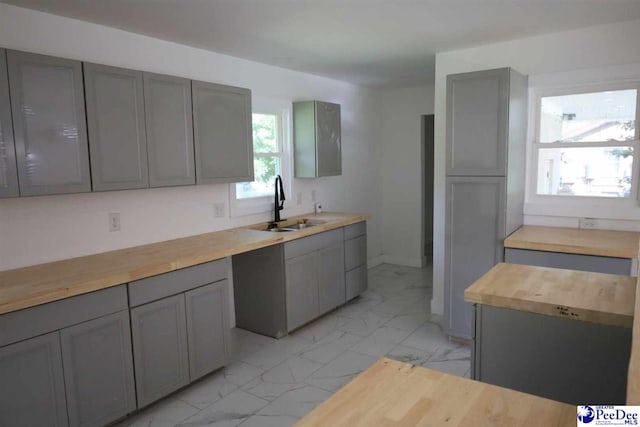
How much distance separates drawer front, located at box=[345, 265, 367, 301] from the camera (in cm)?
450

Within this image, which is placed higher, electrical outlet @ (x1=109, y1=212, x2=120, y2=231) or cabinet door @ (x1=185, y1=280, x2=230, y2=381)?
electrical outlet @ (x1=109, y1=212, x2=120, y2=231)

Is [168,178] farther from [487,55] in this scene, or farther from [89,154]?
[487,55]

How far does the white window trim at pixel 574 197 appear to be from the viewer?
3320mm

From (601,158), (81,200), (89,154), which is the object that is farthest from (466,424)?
(601,158)

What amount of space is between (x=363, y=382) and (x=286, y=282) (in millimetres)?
2443

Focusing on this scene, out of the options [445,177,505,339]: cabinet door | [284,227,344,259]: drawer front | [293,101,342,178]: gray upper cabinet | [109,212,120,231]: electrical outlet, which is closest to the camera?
[109,212,120,231]: electrical outlet

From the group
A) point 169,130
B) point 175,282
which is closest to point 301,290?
point 175,282

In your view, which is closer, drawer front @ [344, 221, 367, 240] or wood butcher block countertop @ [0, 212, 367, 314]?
wood butcher block countertop @ [0, 212, 367, 314]

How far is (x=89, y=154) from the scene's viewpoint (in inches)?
101

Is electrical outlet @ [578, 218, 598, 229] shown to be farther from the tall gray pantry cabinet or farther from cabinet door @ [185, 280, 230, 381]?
cabinet door @ [185, 280, 230, 381]

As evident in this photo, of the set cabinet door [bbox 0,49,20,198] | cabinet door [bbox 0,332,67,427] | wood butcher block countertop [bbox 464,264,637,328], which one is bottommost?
cabinet door [bbox 0,332,67,427]

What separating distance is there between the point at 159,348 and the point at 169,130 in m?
1.43

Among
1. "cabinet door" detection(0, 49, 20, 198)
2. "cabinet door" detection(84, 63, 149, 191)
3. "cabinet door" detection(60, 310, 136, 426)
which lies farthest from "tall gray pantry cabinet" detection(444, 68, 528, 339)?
"cabinet door" detection(0, 49, 20, 198)

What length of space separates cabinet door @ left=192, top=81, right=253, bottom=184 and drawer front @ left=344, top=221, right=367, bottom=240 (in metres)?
1.27
